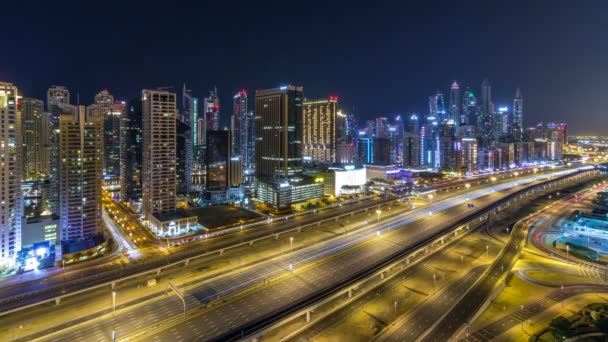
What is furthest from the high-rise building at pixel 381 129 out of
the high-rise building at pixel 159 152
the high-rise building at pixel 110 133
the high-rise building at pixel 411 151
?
the high-rise building at pixel 159 152

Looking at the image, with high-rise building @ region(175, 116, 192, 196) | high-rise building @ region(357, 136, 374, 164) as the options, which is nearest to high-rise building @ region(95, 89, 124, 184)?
high-rise building @ region(175, 116, 192, 196)

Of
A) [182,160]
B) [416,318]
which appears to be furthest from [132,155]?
[416,318]

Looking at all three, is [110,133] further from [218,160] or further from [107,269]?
[107,269]

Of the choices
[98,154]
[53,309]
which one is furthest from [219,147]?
[53,309]

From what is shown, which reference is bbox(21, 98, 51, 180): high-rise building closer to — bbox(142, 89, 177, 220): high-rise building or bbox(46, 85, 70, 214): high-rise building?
bbox(46, 85, 70, 214): high-rise building

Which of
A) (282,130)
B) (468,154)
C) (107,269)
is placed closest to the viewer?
(107,269)

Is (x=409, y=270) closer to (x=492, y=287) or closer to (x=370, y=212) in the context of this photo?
(x=492, y=287)
